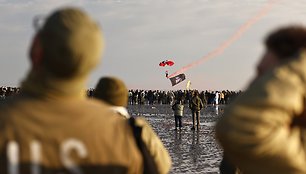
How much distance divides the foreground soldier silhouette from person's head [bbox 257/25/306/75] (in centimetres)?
68

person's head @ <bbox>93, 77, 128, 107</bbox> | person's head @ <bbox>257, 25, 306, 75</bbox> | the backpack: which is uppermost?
person's head @ <bbox>257, 25, 306, 75</bbox>

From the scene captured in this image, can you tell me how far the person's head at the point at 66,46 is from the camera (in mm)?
2336

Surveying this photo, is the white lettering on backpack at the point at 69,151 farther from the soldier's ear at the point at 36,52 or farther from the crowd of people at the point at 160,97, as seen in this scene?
the crowd of people at the point at 160,97

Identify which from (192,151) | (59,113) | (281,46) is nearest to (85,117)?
(59,113)

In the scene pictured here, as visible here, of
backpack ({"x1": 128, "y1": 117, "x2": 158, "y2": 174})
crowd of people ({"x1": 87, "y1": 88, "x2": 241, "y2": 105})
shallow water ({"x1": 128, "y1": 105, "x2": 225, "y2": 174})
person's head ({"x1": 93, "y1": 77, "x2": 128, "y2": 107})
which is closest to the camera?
backpack ({"x1": 128, "y1": 117, "x2": 158, "y2": 174})

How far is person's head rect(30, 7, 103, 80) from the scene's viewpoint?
234cm

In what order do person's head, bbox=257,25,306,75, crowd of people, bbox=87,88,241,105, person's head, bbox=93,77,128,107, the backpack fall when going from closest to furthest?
person's head, bbox=257,25,306,75
the backpack
person's head, bbox=93,77,128,107
crowd of people, bbox=87,88,241,105

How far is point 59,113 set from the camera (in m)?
2.38

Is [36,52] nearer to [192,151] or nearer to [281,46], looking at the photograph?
[281,46]

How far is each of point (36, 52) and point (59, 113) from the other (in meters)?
0.25

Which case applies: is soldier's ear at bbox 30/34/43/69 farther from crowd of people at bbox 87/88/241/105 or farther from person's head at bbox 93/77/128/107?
crowd of people at bbox 87/88/241/105

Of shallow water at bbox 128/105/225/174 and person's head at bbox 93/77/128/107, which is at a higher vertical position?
person's head at bbox 93/77/128/107

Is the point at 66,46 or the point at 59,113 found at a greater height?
the point at 66,46

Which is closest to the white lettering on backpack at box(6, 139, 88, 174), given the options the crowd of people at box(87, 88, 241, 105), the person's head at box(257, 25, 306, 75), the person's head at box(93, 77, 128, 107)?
the person's head at box(257, 25, 306, 75)
